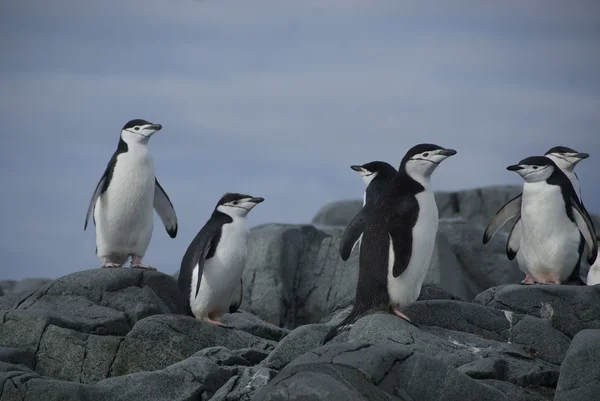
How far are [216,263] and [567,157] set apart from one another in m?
4.14

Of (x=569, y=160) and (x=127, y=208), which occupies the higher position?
(x=569, y=160)

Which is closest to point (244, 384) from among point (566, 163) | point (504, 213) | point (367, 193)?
point (367, 193)

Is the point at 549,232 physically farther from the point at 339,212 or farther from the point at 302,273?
the point at 339,212

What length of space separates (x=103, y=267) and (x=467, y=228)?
21.3ft

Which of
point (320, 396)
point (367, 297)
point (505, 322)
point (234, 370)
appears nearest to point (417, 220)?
point (367, 297)

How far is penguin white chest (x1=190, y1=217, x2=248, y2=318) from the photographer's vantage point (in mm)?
7430

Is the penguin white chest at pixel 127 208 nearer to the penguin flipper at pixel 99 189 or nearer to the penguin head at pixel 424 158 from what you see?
the penguin flipper at pixel 99 189

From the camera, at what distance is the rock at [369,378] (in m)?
4.26

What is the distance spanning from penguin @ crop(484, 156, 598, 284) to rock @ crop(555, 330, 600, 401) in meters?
3.18

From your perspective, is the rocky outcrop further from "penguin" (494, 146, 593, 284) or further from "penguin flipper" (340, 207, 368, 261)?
"penguin" (494, 146, 593, 284)

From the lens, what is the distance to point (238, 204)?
7688mm

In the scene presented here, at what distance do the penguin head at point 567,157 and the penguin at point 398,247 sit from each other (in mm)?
3675

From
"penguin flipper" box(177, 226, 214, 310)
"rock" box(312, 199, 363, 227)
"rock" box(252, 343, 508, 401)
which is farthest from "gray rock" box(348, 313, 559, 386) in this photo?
"rock" box(312, 199, 363, 227)

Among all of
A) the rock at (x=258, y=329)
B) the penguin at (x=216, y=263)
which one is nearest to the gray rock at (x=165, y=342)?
the penguin at (x=216, y=263)
